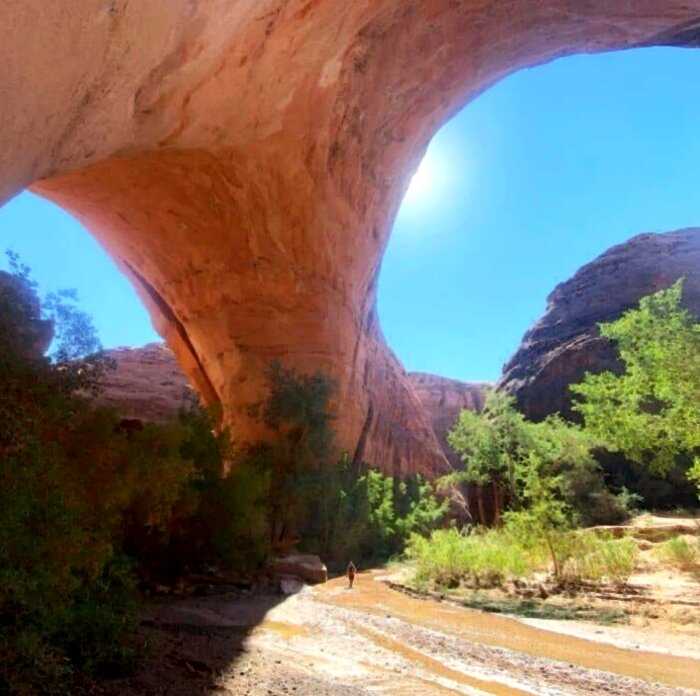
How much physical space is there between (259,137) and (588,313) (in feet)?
103

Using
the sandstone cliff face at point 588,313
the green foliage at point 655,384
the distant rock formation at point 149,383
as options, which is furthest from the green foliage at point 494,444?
the green foliage at point 655,384

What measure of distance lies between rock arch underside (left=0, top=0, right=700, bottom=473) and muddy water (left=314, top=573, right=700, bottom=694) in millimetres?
6252

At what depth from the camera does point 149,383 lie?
30641 mm

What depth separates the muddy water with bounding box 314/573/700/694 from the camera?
659 centimetres

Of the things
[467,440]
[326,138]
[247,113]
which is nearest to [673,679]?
[247,113]

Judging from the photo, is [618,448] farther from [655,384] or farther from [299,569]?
[299,569]

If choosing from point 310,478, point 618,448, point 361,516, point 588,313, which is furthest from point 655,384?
point 588,313

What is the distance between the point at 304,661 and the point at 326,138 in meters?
12.7

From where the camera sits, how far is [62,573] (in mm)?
4664

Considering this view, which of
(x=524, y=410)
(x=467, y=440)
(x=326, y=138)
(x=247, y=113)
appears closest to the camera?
(x=247, y=113)

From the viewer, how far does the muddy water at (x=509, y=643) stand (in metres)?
6.59

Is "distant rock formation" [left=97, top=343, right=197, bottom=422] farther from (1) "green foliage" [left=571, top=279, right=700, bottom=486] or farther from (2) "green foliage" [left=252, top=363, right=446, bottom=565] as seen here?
(1) "green foliage" [left=571, top=279, right=700, bottom=486]

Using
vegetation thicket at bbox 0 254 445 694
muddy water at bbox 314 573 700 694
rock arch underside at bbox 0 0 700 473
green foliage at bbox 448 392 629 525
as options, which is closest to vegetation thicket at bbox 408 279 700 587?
muddy water at bbox 314 573 700 694

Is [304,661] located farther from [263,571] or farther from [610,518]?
[610,518]
